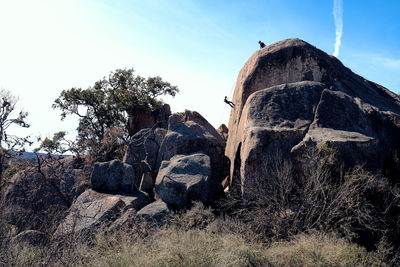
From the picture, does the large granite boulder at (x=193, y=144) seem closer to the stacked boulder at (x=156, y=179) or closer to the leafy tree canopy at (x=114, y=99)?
the stacked boulder at (x=156, y=179)

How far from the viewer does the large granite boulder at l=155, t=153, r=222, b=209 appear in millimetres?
9133

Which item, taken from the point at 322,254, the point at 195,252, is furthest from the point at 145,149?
the point at 322,254

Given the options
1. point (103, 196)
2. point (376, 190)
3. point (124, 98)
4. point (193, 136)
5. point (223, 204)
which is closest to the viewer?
point (376, 190)

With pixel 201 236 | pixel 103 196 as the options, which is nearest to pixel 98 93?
pixel 103 196

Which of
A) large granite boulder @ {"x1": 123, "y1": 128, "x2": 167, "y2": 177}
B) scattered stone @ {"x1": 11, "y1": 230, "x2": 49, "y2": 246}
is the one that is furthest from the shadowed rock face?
scattered stone @ {"x1": 11, "y1": 230, "x2": 49, "y2": 246}

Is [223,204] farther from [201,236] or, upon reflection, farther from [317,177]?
[317,177]

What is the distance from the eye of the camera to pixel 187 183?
931 cm

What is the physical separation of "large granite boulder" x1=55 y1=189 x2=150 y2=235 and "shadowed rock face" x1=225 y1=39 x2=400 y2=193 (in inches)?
119

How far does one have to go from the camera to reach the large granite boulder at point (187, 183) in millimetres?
9133

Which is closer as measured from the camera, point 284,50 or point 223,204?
point 223,204

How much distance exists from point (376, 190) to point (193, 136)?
5.61 metres

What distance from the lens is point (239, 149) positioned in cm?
1044

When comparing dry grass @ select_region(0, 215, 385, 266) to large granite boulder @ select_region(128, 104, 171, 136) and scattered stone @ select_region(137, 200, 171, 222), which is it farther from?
large granite boulder @ select_region(128, 104, 171, 136)

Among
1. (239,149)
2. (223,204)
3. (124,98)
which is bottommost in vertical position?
(223,204)
